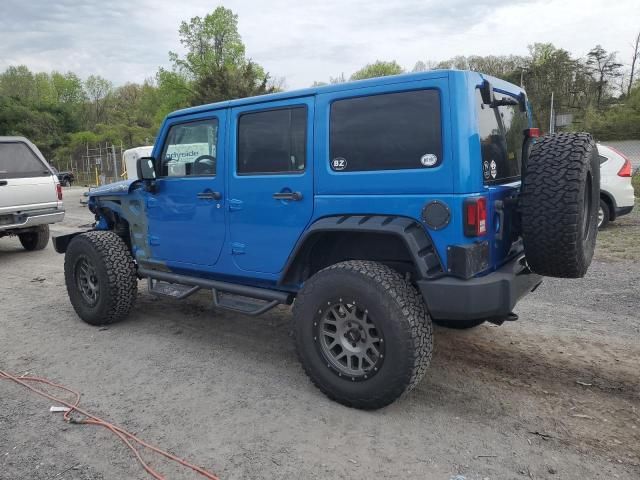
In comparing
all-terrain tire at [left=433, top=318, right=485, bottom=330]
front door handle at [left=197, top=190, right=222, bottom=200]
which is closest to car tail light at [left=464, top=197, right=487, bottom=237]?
all-terrain tire at [left=433, top=318, right=485, bottom=330]

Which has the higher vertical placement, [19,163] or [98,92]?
[98,92]

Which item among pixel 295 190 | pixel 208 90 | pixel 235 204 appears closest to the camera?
pixel 295 190

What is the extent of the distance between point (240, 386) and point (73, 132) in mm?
64032

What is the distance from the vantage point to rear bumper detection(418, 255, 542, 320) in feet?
9.36

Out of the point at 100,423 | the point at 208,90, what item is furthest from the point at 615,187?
the point at 208,90

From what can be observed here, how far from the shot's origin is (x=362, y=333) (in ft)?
10.4

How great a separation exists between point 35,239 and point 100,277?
5.81 meters

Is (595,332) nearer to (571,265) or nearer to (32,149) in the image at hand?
(571,265)

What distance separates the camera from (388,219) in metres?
3.09

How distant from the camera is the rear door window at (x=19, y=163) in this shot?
8.34 meters

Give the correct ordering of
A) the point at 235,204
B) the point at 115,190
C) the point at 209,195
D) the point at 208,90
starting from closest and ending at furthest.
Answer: the point at 235,204 < the point at 209,195 < the point at 115,190 < the point at 208,90

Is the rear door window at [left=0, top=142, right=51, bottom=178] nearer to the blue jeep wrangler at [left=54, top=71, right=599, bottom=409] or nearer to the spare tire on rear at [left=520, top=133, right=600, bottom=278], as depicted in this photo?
the blue jeep wrangler at [left=54, top=71, right=599, bottom=409]

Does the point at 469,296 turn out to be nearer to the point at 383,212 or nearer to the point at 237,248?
the point at 383,212

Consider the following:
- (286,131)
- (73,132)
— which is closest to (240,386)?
(286,131)
